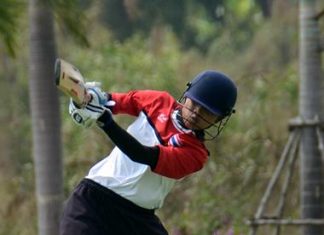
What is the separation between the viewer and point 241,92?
1445cm

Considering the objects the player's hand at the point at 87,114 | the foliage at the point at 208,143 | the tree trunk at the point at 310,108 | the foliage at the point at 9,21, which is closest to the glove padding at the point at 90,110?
the player's hand at the point at 87,114

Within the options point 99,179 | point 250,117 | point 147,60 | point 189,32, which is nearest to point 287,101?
point 250,117

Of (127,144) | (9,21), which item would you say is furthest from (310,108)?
(127,144)

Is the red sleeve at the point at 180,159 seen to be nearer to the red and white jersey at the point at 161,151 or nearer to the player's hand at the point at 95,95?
the red and white jersey at the point at 161,151

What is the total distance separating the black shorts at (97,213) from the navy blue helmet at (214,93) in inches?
24.0

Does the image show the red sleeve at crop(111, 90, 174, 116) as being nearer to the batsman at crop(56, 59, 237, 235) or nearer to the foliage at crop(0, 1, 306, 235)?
the batsman at crop(56, 59, 237, 235)

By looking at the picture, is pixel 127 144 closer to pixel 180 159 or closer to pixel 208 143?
pixel 180 159

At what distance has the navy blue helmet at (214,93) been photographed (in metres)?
5.74

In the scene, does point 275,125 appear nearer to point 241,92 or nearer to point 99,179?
point 241,92

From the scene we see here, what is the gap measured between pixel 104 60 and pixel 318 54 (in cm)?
668

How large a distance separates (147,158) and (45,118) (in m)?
4.07

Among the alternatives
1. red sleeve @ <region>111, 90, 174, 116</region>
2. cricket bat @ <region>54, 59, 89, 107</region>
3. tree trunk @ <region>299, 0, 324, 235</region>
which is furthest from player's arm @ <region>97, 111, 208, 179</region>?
tree trunk @ <region>299, 0, 324, 235</region>

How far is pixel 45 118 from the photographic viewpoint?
9.56 m

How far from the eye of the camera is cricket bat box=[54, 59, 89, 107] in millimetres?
5379
